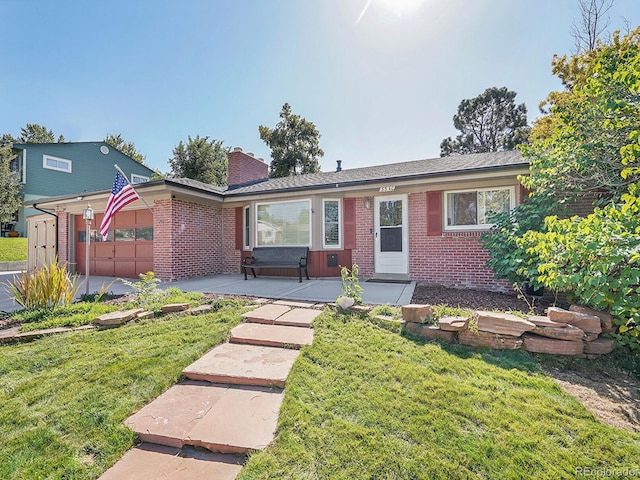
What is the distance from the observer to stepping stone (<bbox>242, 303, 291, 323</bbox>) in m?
3.76

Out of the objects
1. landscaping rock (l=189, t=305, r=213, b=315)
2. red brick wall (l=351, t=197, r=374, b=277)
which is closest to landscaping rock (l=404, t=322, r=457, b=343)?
landscaping rock (l=189, t=305, r=213, b=315)

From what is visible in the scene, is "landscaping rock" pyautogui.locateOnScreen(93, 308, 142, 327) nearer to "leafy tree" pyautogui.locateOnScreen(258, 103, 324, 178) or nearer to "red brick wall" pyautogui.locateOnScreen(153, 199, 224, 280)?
"red brick wall" pyautogui.locateOnScreen(153, 199, 224, 280)

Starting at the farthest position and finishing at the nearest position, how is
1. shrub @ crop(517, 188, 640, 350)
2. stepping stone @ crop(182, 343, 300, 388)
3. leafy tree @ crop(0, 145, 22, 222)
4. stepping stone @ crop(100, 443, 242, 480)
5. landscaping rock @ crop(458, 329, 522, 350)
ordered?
1. leafy tree @ crop(0, 145, 22, 222)
2. landscaping rock @ crop(458, 329, 522, 350)
3. shrub @ crop(517, 188, 640, 350)
4. stepping stone @ crop(182, 343, 300, 388)
5. stepping stone @ crop(100, 443, 242, 480)

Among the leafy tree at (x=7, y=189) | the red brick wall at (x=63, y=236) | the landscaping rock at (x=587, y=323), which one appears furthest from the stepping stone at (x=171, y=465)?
the leafy tree at (x=7, y=189)

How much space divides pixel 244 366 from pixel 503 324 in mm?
2845

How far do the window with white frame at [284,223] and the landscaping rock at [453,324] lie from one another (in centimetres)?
525

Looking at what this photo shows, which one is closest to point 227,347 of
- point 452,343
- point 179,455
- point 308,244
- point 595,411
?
point 179,455

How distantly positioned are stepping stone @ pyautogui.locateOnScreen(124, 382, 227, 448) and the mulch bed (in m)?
3.85

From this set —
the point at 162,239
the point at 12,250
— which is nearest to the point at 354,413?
the point at 162,239

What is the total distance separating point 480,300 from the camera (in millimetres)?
5102

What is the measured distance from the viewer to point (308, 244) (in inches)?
322

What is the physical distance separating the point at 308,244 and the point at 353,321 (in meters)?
4.63

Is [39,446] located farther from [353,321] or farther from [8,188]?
[8,188]

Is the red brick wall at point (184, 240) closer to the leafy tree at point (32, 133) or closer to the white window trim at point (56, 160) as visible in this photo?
the white window trim at point (56, 160)
